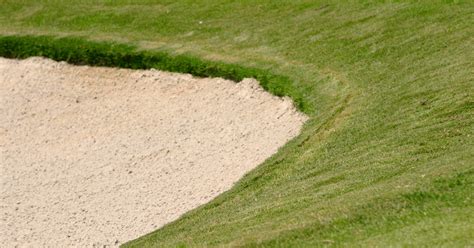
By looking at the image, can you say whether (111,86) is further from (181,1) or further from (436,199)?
(436,199)

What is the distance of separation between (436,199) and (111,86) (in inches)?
467

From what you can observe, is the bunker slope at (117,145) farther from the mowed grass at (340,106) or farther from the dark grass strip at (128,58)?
the mowed grass at (340,106)

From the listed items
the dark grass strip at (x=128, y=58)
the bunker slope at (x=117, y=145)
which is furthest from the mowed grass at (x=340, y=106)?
the bunker slope at (x=117, y=145)

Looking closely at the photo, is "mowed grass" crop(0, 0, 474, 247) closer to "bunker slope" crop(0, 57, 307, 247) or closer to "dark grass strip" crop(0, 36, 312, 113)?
"dark grass strip" crop(0, 36, 312, 113)

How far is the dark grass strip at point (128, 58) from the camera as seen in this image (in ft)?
60.6

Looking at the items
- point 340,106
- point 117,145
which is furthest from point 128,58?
point 340,106

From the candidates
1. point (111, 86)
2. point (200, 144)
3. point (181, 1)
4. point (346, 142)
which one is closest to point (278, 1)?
point (181, 1)

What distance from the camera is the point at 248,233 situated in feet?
36.6

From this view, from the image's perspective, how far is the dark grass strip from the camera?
18469 mm

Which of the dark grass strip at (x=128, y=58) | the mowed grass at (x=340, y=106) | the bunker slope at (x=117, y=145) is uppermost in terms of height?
the mowed grass at (x=340, y=106)

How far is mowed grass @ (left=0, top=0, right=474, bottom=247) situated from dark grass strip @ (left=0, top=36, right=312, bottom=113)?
0.88 feet

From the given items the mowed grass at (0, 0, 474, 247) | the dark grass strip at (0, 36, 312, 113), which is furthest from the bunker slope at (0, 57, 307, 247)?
the mowed grass at (0, 0, 474, 247)

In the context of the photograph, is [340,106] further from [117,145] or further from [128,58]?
[128,58]

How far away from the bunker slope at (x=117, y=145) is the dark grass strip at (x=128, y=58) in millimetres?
207
